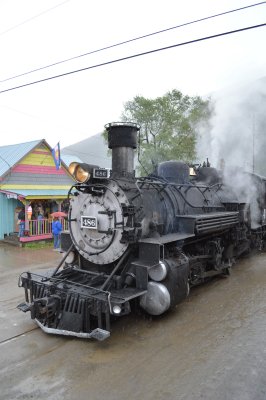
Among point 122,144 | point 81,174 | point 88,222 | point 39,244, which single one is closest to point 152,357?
point 88,222

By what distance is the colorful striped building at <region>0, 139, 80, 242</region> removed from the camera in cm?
1361

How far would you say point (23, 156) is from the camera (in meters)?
14.5

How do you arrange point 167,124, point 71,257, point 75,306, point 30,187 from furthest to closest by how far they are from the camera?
point 167,124 < point 30,187 < point 71,257 < point 75,306

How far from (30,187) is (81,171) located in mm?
10095

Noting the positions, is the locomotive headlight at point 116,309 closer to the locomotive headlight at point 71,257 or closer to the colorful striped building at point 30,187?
the locomotive headlight at point 71,257

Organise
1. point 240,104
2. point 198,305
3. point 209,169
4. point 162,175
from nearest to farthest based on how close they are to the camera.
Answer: point 198,305 → point 162,175 → point 209,169 → point 240,104

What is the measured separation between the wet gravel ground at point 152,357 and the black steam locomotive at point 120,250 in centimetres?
31

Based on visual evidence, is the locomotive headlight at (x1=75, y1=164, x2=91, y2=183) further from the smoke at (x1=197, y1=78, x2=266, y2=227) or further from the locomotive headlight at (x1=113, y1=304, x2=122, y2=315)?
the smoke at (x1=197, y1=78, x2=266, y2=227)

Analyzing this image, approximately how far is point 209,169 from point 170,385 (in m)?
6.32

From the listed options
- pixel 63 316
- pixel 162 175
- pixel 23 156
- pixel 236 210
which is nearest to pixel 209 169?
pixel 236 210

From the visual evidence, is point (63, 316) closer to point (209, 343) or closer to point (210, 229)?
point (209, 343)

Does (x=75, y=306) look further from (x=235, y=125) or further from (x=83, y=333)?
(x=235, y=125)

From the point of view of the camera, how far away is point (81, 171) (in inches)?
204

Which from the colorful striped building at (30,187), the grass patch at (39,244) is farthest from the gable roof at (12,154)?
the grass patch at (39,244)
